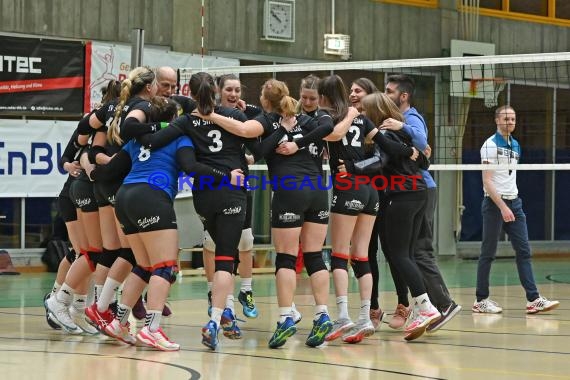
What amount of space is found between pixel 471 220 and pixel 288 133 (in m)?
13.0

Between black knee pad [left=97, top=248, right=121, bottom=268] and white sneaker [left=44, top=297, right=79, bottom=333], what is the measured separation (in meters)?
0.46

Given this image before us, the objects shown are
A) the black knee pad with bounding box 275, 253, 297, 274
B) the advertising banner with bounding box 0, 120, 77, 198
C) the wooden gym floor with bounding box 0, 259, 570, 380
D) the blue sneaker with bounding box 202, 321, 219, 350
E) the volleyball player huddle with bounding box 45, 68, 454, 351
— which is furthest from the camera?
the advertising banner with bounding box 0, 120, 77, 198

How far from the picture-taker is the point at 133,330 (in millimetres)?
9125

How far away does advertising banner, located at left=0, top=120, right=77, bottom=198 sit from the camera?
50.9 ft

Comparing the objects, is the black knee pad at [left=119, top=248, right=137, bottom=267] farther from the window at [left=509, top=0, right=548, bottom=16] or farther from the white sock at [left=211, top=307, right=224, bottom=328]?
the window at [left=509, top=0, right=548, bottom=16]

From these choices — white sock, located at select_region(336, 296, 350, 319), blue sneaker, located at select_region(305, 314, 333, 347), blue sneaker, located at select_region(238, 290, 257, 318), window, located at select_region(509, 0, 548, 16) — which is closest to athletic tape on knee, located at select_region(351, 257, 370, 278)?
white sock, located at select_region(336, 296, 350, 319)

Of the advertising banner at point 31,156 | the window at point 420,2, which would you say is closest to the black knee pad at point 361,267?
the advertising banner at point 31,156

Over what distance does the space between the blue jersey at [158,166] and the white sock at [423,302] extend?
1.98 meters

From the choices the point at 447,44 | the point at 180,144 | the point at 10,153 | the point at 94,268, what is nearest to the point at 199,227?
the point at 10,153

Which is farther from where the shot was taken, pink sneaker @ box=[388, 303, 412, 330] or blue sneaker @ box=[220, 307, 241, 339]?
pink sneaker @ box=[388, 303, 412, 330]

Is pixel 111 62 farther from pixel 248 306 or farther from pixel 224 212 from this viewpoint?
pixel 224 212

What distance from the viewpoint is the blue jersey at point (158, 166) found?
7852 mm

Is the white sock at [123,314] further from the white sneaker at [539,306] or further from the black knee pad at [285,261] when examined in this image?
the white sneaker at [539,306]

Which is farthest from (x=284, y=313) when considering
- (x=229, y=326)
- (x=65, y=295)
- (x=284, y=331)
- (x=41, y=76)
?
(x=41, y=76)
